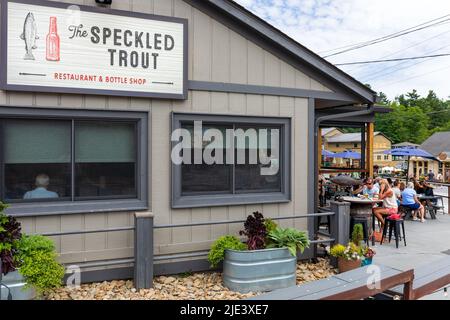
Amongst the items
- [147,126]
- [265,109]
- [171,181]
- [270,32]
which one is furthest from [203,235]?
[270,32]

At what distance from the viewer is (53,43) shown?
493 centimetres

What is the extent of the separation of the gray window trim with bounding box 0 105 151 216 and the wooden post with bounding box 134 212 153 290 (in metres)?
0.42

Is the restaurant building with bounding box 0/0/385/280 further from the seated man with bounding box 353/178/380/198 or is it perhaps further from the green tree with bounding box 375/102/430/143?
the green tree with bounding box 375/102/430/143

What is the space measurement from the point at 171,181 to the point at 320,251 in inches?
124

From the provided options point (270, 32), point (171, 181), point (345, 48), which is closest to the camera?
point (171, 181)

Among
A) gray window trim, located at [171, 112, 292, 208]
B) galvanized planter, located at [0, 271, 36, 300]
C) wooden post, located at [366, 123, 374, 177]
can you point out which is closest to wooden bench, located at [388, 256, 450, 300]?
gray window trim, located at [171, 112, 292, 208]

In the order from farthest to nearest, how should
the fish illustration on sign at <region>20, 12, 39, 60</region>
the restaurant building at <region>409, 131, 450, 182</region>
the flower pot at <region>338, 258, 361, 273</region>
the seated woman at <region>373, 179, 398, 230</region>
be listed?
the restaurant building at <region>409, 131, 450, 182</region>
the seated woman at <region>373, 179, 398, 230</region>
the flower pot at <region>338, 258, 361, 273</region>
the fish illustration on sign at <region>20, 12, 39, 60</region>

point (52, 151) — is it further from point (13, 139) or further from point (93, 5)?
point (93, 5)

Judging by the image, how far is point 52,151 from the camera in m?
5.02

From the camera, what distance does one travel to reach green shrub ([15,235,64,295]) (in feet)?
13.4

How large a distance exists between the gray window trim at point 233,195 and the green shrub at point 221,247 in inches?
24.3

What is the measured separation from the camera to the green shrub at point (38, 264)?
13.4 feet

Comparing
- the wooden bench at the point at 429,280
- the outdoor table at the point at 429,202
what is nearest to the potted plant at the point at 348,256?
the wooden bench at the point at 429,280

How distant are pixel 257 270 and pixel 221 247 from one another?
60cm
